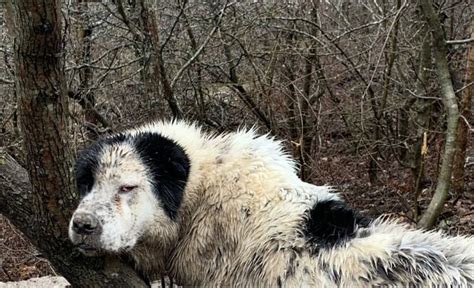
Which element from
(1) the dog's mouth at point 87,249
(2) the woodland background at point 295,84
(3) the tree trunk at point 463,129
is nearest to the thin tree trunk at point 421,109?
(2) the woodland background at point 295,84

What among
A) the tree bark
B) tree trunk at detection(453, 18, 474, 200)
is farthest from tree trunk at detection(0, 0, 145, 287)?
tree trunk at detection(453, 18, 474, 200)

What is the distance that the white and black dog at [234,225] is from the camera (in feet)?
11.0

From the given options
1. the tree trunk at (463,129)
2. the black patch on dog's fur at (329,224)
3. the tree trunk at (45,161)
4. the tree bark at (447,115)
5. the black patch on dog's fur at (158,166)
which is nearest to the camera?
the tree trunk at (45,161)

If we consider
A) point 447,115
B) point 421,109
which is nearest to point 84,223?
point 447,115

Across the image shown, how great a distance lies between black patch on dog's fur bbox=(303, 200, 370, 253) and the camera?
3.46 m

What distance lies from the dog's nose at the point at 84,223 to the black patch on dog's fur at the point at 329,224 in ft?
3.54

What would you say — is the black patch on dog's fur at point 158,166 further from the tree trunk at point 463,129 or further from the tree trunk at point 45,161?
the tree trunk at point 463,129

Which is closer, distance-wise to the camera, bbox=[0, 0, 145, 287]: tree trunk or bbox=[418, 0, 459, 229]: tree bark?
bbox=[0, 0, 145, 287]: tree trunk

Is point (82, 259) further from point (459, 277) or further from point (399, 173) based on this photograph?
point (399, 173)

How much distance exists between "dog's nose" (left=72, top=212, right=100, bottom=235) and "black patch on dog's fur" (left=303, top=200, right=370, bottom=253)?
3.54 ft

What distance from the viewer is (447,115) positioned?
224 inches

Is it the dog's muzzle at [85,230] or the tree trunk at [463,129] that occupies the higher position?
the tree trunk at [463,129]

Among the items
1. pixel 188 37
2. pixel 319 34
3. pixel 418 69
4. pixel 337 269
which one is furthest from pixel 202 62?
pixel 337 269

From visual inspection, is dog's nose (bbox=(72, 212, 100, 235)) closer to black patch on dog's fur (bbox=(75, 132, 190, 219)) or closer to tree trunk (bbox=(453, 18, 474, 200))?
black patch on dog's fur (bbox=(75, 132, 190, 219))
